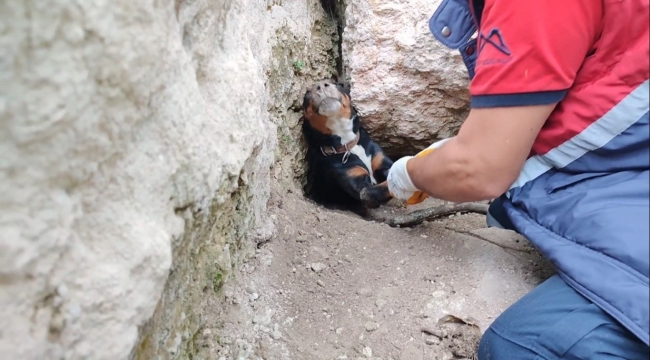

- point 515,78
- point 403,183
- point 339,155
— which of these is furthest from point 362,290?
point 339,155

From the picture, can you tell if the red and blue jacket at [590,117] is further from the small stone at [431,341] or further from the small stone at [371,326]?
the small stone at [371,326]

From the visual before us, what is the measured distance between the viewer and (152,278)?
0.98 metres

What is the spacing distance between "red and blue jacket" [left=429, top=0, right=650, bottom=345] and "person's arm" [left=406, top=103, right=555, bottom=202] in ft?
0.12

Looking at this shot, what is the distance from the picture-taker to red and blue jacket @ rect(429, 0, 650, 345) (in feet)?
3.91

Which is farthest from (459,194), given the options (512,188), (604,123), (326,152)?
(326,152)

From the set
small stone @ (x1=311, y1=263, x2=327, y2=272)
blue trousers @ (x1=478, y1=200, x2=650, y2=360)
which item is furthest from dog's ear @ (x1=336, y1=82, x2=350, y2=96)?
blue trousers @ (x1=478, y1=200, x2=650, y2=360)

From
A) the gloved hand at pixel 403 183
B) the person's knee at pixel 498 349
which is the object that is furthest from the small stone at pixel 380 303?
the gloved hand at pixel 403 183

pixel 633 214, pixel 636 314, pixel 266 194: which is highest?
pixel 633 214

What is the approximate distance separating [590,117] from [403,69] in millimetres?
1305

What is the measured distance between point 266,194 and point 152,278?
936mm

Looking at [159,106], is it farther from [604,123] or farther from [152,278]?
[604,123]

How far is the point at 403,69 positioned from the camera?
2.52 m

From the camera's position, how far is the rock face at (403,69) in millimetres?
2451

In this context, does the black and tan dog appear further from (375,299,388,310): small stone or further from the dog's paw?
(375,299,388,310): small stone
